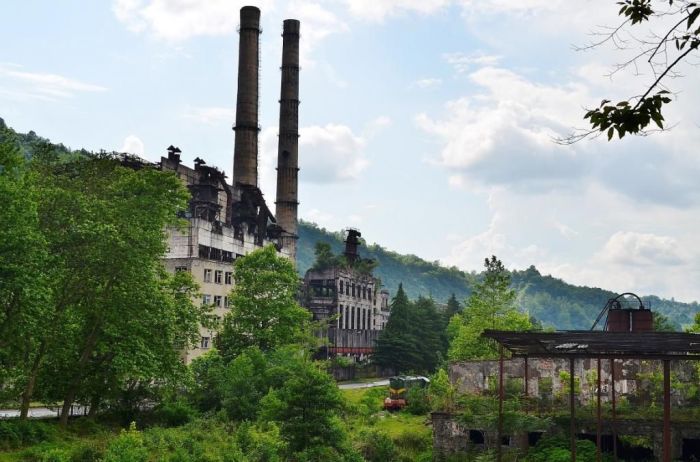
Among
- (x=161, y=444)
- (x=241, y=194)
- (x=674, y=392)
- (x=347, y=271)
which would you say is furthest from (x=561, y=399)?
(x=347, y=271)

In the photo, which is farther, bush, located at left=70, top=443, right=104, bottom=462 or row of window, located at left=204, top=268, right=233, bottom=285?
row of window, located at left=204, top=268, right=233, bottom=285

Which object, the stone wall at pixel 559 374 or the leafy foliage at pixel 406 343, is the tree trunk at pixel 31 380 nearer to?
the stone wall at pixel 559 374

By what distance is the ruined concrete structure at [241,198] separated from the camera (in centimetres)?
6912

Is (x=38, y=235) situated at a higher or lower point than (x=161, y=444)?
higher

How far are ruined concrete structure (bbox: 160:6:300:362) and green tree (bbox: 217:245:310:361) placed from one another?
9.72m

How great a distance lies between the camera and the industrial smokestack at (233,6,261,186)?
82.9 meters

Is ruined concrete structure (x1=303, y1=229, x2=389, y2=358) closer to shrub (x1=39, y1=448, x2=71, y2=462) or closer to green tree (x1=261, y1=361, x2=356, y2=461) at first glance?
green tree (x1=261, y1=361, x2=356, y2=461)

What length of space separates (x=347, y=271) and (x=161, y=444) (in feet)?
229

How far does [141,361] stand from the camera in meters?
35.8

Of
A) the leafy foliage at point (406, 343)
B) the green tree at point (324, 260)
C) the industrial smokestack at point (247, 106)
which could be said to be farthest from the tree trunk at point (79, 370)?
the green tree at point (324, 260)

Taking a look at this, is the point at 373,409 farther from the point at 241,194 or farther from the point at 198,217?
the point at 241,194

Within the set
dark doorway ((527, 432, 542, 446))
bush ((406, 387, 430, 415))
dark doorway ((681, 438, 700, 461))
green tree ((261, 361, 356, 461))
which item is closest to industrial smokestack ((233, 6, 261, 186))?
bush ((406, 387, 430, 415))

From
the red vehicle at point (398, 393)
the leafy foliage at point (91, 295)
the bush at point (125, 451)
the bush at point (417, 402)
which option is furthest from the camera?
the red vehicle at point (398, 393)

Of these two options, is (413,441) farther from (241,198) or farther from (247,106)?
(247,106)
